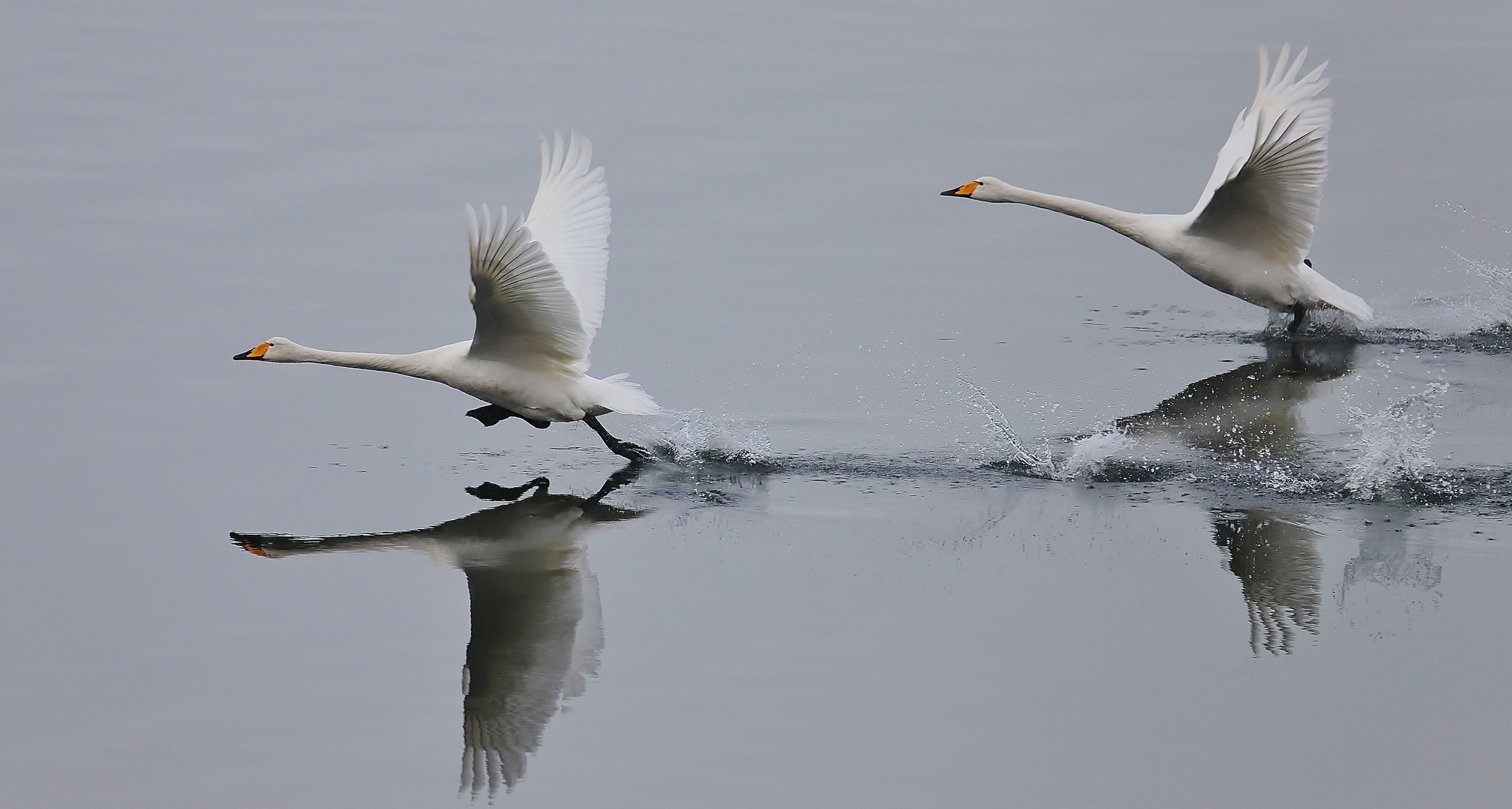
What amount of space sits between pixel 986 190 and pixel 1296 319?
2523 mm

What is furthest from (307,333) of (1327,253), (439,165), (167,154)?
(1327,253)

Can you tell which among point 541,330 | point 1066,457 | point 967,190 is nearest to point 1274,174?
point 967,190

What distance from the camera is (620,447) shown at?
10.8m

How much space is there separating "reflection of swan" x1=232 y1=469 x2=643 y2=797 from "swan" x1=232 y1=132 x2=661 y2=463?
0.57 metres

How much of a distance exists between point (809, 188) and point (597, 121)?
306 centimetres

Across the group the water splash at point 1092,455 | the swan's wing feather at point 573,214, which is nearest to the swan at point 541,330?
the swan's wing feather at point 573,214

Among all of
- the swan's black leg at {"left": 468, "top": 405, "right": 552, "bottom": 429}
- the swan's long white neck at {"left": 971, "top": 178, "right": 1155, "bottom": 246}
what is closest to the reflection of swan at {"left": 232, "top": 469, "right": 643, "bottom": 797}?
the swan's black leg at {"left": 468, "top": 405, "right": 552, "bottom": 429}

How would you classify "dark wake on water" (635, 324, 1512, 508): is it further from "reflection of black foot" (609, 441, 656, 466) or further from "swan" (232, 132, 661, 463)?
"swan" (232, 132, 661, 463)

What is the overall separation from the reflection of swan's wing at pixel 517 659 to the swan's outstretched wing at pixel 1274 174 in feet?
21.2

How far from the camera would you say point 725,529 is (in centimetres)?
925

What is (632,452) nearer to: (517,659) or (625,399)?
(625,399)

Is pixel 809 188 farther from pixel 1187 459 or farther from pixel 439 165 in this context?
pixel 1187 459

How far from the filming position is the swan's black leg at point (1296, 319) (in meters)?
13.8

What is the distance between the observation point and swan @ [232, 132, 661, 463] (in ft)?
31.9
